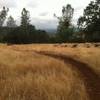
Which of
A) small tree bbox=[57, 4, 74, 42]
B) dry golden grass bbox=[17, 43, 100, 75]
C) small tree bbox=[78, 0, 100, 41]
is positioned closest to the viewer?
dry golden grass bbox=[17, 43, 100, 75]

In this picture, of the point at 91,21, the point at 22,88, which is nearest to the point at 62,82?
the point at 22,88

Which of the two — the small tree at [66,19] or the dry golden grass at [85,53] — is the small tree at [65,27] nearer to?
the small tree at [66,19]

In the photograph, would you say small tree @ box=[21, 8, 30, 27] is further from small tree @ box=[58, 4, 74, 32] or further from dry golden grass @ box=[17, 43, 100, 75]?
dry golden grass @ box=[17, 43, 100, 75]

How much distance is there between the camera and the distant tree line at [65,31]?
196ft

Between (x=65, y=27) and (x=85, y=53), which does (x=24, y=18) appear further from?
(x=85, y=53)

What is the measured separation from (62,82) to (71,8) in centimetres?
8923

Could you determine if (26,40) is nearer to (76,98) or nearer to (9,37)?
(9,37)

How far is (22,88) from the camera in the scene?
9812 mm

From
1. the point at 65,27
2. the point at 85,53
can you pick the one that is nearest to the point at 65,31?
the point at 65,27

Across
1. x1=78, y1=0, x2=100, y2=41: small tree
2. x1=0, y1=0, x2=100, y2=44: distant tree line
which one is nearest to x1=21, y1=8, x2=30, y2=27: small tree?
x1=0, y1=0, x2=100, y2=44: distant tree line

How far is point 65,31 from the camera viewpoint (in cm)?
8212

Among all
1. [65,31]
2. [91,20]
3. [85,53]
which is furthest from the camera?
[65,31]

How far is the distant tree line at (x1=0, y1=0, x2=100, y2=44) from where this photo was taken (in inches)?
2350

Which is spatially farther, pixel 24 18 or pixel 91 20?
pixel 24 18
